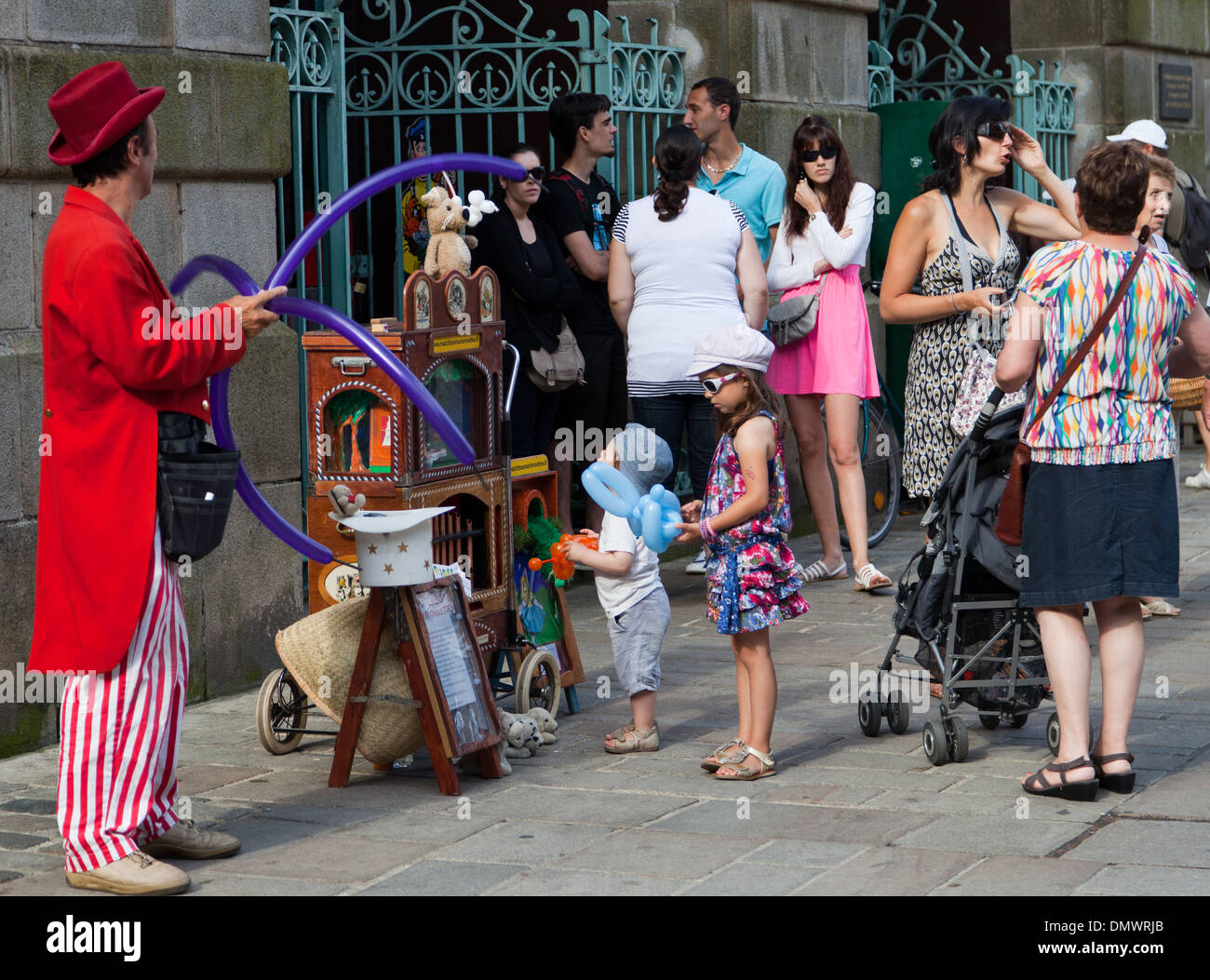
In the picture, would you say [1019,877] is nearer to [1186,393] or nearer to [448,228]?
[448,228]

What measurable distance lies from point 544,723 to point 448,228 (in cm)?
184

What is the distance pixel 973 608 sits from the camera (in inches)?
237

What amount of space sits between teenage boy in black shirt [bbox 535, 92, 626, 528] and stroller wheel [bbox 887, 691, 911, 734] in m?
2.49

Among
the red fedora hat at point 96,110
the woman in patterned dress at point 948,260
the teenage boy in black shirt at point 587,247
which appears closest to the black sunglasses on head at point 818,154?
the teenage boy in black shirt at point 587,247

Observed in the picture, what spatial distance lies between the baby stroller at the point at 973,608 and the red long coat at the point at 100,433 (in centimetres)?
247

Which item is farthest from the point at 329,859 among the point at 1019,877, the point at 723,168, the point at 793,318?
the point at 723,168

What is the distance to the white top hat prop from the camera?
5621mm

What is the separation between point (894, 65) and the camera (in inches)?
554

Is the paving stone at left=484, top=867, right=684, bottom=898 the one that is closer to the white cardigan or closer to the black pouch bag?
the black pouch bag

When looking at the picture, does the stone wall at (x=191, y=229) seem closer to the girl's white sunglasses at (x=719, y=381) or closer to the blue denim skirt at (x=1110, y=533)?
the girl's white sunglasses at (x=719, y=381)

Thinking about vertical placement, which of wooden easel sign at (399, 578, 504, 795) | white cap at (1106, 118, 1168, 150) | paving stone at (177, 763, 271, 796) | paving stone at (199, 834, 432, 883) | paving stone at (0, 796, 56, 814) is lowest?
paving stone at (199, 834, 432, 883)

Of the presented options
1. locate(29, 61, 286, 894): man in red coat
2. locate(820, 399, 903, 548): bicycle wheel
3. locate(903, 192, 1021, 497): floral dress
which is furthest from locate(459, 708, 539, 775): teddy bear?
locate(820, 399, 903, 548): bicycle wheel

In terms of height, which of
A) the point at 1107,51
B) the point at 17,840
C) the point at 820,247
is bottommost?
the point at 17,840
